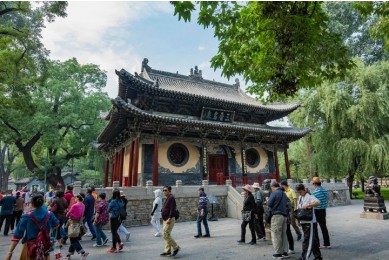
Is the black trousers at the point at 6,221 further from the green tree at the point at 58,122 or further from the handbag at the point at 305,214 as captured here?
the green tree at the point at 58,122

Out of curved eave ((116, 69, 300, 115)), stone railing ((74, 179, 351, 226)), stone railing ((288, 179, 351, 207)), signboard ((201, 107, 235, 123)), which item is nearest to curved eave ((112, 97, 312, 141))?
signboard ((201, 107, 235, 123))

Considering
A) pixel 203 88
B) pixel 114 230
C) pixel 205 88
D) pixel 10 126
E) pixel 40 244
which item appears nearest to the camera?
pixel 40 244

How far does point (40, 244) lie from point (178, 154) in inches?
490

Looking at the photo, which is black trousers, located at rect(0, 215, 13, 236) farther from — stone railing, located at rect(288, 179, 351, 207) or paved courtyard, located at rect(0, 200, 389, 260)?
stone railing, located at rect(288, 179, 351, 207)

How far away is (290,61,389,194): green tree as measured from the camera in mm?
18391

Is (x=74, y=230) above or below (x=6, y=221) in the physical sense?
above

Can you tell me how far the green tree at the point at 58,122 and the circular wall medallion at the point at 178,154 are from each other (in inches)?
440

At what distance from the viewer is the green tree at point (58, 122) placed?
874 inches

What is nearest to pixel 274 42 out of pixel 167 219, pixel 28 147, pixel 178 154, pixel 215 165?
pixel 167 219

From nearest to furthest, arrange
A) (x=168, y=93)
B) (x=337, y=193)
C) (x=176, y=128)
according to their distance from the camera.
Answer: (x=168, y=93) < (x=176, y=128) < (x=337, y=193)

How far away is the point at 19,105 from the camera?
41.6 ft

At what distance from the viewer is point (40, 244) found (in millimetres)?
4262

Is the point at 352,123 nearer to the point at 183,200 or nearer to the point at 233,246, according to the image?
the point at 183,200

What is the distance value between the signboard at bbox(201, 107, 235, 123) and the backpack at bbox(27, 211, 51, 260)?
13139 mm
